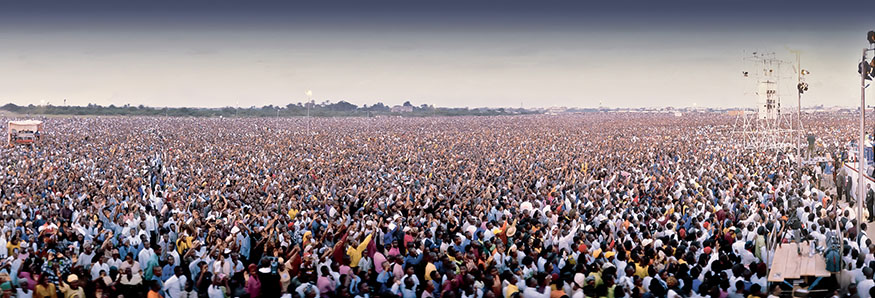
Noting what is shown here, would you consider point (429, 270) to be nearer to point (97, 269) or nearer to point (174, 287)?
point (174, 287)

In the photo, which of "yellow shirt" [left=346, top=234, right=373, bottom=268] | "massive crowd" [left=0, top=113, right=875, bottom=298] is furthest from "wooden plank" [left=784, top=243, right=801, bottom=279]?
"yellow shirt" [left=346, top=234, right=373, bottom=268]

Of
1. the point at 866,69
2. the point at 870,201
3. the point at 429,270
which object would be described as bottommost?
the point at 870,201

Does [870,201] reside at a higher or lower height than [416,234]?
lower

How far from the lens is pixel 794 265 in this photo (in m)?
9.48

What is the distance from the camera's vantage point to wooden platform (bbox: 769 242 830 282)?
9.06 meters

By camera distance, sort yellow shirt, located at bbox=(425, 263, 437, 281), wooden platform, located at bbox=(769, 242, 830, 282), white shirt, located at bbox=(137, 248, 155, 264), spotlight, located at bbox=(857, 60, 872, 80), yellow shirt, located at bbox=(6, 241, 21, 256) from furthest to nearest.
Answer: spotlight, located at bbox=(857, 60, 872, 80) → yellow shirt, located at bbox=(6, 241, 21, 256) → white shirt, located at bbox=(137, 248, 155, 264) → yellow shirt, located at bbox=(425, 263, 437, 281) → wooden platform, located at bbox=(769, 242, 830, 282)

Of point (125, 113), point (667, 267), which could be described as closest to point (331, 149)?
point (667, 267)

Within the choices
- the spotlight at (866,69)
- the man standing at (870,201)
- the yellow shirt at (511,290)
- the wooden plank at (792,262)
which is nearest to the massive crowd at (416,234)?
the yellow shirt at (511,290)

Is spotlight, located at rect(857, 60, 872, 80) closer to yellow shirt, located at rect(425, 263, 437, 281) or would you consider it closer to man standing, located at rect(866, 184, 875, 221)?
man standing, located at rect(866, 184, 875, 221)

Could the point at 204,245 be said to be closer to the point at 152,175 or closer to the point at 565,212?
the point at 565,212

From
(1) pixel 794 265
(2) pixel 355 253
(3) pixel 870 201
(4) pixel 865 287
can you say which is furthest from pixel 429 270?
(3) pixel 870 201

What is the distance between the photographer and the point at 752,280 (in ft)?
29.3

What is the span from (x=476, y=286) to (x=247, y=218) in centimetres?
653

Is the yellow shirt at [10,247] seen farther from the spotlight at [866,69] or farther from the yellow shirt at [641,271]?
the spotlight at [866,69]
